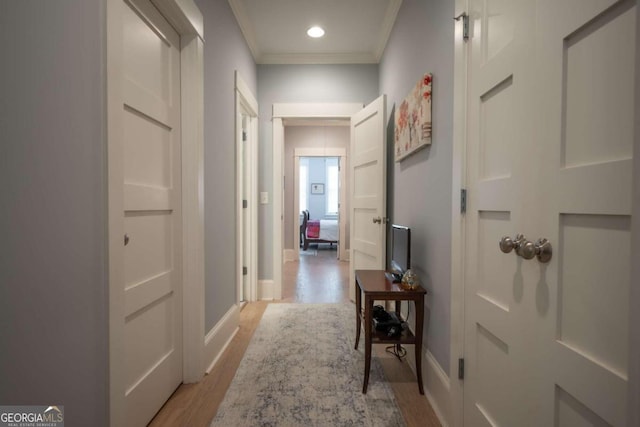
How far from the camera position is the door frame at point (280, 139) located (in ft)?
11.4

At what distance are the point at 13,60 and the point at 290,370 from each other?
6.20 feet

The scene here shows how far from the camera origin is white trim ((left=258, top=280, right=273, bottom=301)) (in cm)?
352

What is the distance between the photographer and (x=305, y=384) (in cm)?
182

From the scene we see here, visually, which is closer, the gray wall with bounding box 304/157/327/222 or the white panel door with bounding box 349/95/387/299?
the white panel door with bounding box 349/95/387/299

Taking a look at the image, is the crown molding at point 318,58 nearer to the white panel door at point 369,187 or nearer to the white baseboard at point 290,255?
the white panel door at point 369,187

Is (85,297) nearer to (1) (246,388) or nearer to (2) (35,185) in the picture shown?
(2) (35,185)

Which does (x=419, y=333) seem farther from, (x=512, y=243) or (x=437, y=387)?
(x=512, y=243)

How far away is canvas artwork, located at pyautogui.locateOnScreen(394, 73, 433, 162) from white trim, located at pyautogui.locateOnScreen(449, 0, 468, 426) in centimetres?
39

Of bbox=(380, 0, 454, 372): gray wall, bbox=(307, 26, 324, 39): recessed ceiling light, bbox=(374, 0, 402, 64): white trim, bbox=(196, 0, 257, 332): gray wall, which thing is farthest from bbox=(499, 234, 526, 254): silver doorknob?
bbox=(307, 26, 324, 39): recessed ceiling light

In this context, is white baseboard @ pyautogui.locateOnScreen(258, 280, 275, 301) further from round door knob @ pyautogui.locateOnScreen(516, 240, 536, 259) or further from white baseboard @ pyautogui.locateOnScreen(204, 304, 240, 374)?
round door knob @ pyautogui.locateOnScreen(516, 240, 536, 259)

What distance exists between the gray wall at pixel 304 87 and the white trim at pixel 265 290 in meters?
1.04

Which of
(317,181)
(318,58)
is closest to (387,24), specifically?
(318,58)

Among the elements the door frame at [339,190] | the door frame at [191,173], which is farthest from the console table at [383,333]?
the door frame at [339,190]

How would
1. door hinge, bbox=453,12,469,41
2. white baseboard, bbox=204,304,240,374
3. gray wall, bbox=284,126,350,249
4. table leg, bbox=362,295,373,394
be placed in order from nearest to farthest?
door hinge, bbox=453,12,469,41
table leg, bbox=362,295,373,394
white baseboard, bbox=204,304,240,374
gray wall, bbox=284,126,350,249
